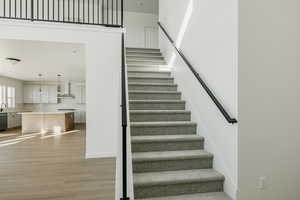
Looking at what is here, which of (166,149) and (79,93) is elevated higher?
(79,93)

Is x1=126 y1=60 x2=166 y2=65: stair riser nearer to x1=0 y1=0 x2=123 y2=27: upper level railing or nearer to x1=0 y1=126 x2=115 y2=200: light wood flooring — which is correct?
x1=0 y1=0 x2=123 y2=27: upper level railing

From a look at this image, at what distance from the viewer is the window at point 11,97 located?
34.9 ft

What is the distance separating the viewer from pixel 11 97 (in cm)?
1085

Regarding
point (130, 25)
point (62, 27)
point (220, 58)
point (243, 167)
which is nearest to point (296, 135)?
point (243, 167)

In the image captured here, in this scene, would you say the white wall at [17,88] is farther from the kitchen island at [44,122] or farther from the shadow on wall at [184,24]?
the shadow on wall at [184,24]

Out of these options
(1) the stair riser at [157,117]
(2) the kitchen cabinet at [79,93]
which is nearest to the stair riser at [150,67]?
(1) the stair riser at [157,117]

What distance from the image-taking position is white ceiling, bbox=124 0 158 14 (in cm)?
823

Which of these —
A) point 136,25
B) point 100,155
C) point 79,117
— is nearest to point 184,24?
point 100,155

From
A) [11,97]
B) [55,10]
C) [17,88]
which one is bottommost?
[11,97]

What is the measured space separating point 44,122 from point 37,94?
12.4 feet

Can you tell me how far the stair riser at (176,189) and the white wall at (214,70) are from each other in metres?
0.15

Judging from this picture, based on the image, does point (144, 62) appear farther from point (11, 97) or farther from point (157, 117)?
point (11, 97)

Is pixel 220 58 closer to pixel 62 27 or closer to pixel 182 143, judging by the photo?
pixel 182 143

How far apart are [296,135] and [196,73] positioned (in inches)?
60.1
